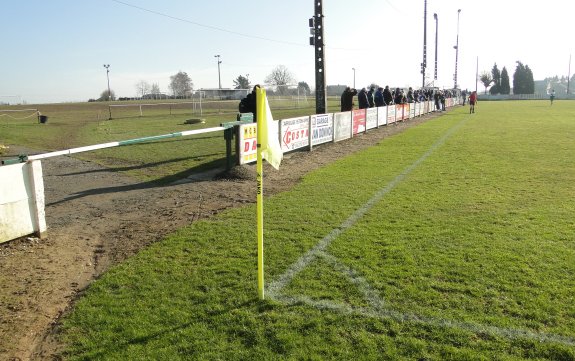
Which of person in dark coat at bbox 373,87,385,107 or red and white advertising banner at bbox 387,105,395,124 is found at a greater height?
person in dark coat at bbox 373,87,385,107

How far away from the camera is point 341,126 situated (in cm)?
1670

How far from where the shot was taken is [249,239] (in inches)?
213

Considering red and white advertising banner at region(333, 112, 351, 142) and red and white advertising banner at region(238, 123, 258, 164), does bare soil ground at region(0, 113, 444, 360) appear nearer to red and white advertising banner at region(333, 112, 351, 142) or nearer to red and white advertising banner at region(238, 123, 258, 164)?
red and white advertising banner at region(238, 123, 258, 164)

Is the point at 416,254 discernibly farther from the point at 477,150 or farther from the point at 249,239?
the point at 477,150

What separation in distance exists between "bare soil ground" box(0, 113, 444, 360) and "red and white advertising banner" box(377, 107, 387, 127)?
452 inches

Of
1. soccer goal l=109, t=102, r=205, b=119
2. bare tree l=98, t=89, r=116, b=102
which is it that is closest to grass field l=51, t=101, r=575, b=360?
soccer goal l=109, t=102, r=205, b=119

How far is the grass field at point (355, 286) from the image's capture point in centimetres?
311

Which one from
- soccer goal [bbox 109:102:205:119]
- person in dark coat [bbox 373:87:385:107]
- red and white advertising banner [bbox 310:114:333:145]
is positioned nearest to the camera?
red and white advertising banner [bbox 310:114:333:145]

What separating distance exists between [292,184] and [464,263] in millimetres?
4665

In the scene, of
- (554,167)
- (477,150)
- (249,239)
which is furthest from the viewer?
(477,150)

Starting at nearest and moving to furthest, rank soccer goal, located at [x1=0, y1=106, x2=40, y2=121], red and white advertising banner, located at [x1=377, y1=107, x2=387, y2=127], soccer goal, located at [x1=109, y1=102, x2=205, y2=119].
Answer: red and white advertising banner, located at [x1=377, y1=107, x2=387, y2=127]
soccer goal, located at [x1=0, y1=106, x2=40, y2=121]
soccer goal, located at [x1=109, y1=102, x2=205, y2=119]

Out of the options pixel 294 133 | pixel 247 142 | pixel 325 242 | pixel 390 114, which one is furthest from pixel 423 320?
pixel 390 114

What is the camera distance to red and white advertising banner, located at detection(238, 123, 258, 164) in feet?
32.7

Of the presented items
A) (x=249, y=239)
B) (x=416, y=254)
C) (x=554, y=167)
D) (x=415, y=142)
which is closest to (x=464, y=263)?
(x=416, y=254)
